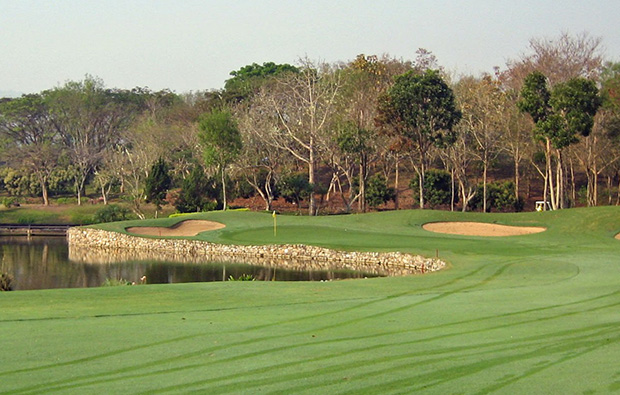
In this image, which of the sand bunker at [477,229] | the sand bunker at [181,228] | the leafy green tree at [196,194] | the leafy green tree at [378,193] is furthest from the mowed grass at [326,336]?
the leafy green tree at [196,194]

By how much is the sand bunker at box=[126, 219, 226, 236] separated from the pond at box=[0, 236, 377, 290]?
6045mm

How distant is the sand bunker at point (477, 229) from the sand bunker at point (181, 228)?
13100 mm

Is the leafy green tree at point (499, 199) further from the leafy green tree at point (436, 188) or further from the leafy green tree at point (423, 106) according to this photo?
the leafy green tree at point (423, 106)

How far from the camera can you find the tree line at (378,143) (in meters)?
54.0

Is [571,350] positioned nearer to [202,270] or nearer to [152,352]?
[152,352]

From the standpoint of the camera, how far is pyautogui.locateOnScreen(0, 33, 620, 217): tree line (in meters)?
54.0

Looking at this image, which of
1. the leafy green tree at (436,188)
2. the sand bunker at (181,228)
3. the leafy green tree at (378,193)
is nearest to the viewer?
the sand bunker at (181,228)

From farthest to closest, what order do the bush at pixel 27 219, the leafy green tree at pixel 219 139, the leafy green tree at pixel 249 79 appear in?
the leafy green tree at pixel 249 79 < the bush at pixel 27 219 < the leafy green tree at pixel 219 139

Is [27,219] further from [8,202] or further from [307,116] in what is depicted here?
[307,116]

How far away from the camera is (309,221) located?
148ft

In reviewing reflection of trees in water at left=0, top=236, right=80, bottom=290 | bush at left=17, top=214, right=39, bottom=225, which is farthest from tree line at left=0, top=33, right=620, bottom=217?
reflection of trees in water at left=0, top=236, right=80, bottom=290

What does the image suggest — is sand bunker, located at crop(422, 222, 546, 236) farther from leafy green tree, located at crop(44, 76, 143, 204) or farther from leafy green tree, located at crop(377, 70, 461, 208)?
leafy green tree, located at crop(44, 76, 143, 204)

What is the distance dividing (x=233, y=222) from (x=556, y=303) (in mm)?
31830

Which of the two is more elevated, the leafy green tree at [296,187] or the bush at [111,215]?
the leafy green tree at [296,187]
